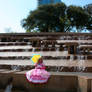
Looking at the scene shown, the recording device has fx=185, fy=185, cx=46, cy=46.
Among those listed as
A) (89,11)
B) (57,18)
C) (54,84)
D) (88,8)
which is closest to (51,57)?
(54,84)

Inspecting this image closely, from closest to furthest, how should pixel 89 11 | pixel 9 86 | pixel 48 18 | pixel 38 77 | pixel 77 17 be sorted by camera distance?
pixel 38 77, pixel 9 86, pixel 77 17, pixel 48 18, pixel 89 11

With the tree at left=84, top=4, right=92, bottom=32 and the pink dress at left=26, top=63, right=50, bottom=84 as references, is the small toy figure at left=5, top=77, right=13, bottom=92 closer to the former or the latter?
the pink dress at left=26, top=63, right=50, bottom=84

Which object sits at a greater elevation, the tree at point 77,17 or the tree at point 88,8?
the tree at point 88,8

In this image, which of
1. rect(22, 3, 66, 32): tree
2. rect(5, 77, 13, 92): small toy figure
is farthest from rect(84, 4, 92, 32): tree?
rect(5, 77, 13, 92): small toy figure

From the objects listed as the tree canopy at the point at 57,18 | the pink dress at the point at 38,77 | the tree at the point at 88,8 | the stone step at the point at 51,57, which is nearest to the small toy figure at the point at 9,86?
the pink dress at the point at 38,77

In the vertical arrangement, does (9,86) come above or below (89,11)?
below

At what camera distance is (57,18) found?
112ft

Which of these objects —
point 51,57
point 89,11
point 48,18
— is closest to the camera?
point 51,57

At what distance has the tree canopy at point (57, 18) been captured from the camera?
111 ft

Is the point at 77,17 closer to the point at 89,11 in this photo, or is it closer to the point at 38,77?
the point at 89,11

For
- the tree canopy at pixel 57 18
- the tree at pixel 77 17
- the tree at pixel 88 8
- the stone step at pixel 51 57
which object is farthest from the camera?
the tree at pixel 88 8

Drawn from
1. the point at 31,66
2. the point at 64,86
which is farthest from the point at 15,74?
the point at 31,66

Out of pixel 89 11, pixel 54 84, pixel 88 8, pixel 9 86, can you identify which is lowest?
pixel 9 86

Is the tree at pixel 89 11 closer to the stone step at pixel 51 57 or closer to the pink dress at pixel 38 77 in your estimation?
the stone step at pixel 51 57
